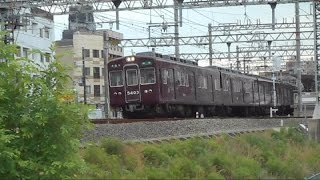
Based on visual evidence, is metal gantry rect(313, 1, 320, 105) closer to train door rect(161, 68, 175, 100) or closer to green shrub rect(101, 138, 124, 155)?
train door rect(161, 68, 175, 100)

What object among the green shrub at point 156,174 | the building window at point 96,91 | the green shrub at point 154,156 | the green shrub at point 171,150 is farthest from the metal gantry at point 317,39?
the building window at point 96,91

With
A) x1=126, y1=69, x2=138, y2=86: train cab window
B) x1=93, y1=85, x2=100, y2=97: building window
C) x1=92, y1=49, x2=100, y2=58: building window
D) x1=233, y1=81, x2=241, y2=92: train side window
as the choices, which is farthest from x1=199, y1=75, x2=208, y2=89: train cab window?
x1=92, y1=49, x2=100, y2=58: building window

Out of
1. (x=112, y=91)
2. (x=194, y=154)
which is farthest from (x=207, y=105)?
(x=194, y=154)

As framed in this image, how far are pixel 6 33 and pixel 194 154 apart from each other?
6.52 meters

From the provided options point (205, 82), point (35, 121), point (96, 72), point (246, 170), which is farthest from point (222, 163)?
point (96, 72)

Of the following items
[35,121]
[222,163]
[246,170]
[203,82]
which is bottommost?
[246,170]

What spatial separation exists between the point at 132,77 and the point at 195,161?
1313 cm

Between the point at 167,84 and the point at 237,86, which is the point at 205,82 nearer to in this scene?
the point at 167,84

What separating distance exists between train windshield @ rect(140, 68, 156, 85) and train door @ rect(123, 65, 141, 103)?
0.26 metres

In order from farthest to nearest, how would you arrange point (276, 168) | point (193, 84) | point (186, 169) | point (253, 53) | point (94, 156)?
point (253, 53), point (193, 84), point (276, 168), point (94, 156), point (186, 169)

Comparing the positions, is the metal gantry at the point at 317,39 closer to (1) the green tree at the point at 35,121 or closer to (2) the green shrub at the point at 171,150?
(2) the green shrub at the point at 171,150

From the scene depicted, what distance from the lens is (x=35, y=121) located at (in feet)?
26.1

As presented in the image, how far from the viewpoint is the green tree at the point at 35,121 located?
7.96 meters

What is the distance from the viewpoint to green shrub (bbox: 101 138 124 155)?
13.4 metres
